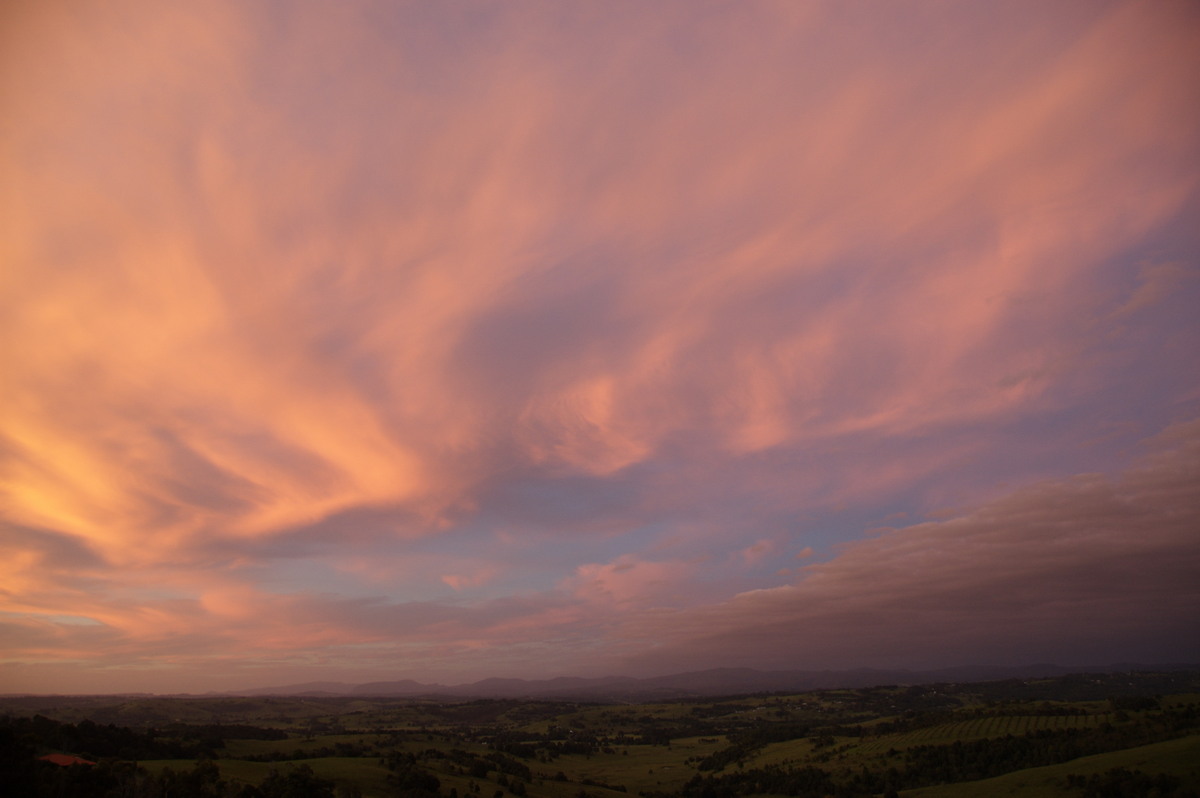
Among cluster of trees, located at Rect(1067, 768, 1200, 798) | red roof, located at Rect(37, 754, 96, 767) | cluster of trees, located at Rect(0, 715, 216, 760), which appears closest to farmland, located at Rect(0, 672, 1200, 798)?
cluster of trees, located at Rect(1067, 768, 1200, 798)

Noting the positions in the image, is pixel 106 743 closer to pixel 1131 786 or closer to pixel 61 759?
pixel 61 759

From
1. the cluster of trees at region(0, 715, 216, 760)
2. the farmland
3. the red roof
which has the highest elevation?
the red roof

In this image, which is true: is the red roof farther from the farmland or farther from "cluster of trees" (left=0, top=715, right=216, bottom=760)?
"cluster of trees" (left=0, top=715, right=216, bottom=760)

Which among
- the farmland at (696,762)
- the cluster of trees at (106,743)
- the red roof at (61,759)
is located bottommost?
the farmland at (696,762)

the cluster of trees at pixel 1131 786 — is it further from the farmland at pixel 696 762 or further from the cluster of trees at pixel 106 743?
the cluster of trees at pixel 106 743

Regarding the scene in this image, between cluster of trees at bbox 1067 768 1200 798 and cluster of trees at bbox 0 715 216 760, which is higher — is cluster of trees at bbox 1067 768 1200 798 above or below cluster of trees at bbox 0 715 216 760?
below

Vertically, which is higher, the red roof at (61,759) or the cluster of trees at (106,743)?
the red roof at (61,759)

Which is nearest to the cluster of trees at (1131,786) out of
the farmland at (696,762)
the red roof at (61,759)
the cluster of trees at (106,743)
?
the farmland at (696,762)

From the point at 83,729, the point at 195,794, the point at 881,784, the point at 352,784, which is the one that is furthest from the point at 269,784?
the point at 881,784

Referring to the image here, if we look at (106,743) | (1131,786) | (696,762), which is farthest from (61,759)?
(696,762)

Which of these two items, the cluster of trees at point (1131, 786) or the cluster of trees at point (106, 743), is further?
the cluster of trees at point (106, 743)

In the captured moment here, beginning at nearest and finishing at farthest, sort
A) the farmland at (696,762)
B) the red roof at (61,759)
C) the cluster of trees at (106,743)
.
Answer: the red roof at (61,759) → the farmland at (696,762) → the cluster of trees at (106,743)

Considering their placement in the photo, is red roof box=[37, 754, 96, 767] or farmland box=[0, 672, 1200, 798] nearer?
red roof box=[37, 754, 96, 767]

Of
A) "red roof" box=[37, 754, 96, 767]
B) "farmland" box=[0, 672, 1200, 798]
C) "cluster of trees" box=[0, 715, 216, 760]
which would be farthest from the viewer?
"cluster of trees" box=[0, 715, 216, 760]
